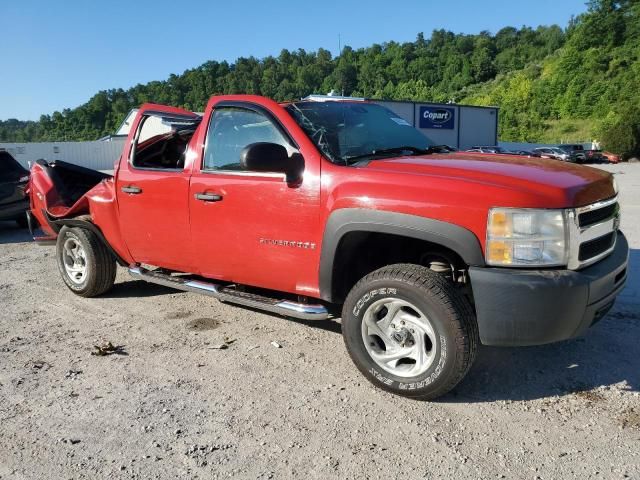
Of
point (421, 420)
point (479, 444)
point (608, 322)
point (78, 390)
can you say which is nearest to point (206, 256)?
point (78, 390)

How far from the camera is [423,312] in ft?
10.8

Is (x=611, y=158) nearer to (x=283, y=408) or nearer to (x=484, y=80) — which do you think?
(x=283, y=408)

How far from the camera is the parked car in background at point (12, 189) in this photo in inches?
394

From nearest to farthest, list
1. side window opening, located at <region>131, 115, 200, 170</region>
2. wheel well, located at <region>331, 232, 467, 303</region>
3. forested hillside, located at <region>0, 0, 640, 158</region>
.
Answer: wheel well, located at <region>331, 232, 467, 303</region> → side window opening, located at <region>131, 115, 200, 170</region> → forested hillside, located at <region>0, 0, 640, 158</region>

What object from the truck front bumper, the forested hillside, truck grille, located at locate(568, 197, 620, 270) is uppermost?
the forested hillside

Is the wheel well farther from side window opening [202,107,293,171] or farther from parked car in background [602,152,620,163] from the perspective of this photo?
parked car in background [602,152,620,163]

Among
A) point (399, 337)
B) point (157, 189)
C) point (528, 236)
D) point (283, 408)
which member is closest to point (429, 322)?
point (399, 337)

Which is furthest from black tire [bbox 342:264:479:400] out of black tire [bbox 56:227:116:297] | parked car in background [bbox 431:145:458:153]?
black tire [bbox 56:227:116:297]

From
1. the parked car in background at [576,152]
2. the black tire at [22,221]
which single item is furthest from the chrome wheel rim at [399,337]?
the parked car in background at [576,152]

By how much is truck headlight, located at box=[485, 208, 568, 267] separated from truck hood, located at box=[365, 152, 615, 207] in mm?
121

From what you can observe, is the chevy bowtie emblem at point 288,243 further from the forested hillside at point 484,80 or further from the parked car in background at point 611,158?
the parked car in background at point 611,158

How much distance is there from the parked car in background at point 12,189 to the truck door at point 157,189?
5874 mm

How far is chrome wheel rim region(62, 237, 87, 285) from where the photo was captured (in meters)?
5.76

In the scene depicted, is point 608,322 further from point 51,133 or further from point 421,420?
point 51,133
